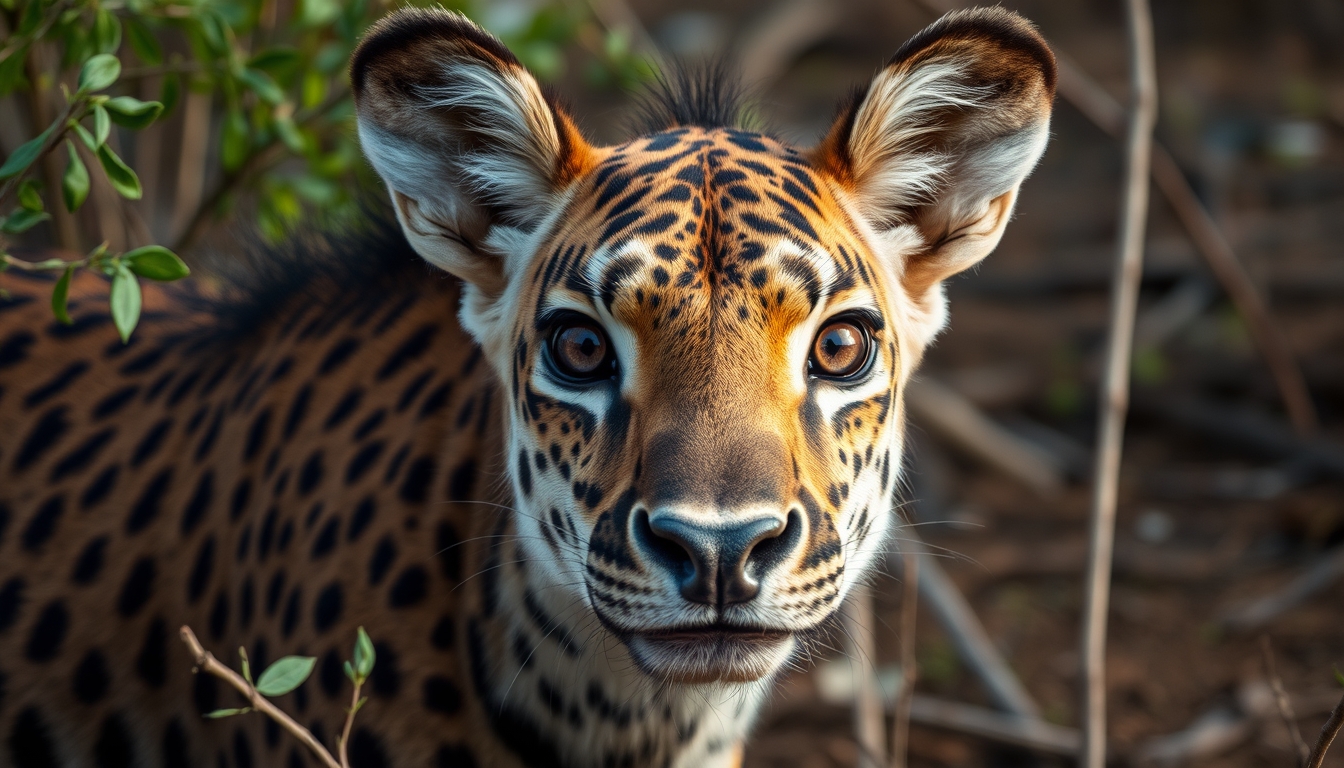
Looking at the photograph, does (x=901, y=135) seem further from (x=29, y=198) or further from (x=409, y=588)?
(x=29, y=198)

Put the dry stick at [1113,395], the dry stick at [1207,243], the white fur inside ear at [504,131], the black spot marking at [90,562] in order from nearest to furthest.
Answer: the white fur inside ear at [504,131] → the black spot marking at [90,562] → the dry stick at [1113,395] → the dry stick at [1207,243]

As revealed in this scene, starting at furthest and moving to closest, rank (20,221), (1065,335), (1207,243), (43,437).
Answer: (1065,335) < (1207,243) < (43,437) < (20,221)

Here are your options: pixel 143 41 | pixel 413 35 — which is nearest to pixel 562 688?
pixel 413 35

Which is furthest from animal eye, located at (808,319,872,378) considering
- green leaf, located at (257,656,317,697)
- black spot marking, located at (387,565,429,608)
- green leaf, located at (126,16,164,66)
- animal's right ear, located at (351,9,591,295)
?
green leaf, located at (126,16,164,66)

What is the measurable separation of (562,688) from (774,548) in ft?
2.77

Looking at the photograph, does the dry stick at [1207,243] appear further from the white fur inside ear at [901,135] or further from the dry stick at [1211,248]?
the white fur inside ear at [901,135]

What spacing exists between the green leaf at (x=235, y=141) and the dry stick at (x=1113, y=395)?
2939 millimetres

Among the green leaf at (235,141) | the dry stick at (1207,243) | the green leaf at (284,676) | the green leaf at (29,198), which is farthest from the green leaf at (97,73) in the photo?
the dry stick at (1207,243)

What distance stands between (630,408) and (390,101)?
97 cm

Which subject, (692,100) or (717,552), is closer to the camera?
(717,552)

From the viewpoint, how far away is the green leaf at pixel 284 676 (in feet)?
8.30

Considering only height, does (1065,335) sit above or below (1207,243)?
below

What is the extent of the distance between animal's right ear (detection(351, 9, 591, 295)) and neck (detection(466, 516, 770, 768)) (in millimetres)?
802

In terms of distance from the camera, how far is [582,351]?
2.90 metres
